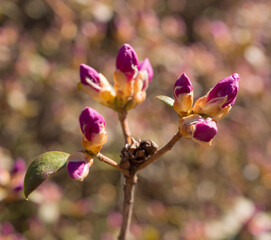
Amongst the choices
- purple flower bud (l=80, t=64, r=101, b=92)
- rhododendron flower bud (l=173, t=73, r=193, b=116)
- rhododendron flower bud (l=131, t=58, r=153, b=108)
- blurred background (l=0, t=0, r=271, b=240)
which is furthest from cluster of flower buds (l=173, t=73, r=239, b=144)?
blurred background (l=0, t=0, r=271, b=240)

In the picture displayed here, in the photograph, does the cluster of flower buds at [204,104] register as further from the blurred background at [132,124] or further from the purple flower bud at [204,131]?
the blurred background at [132,124]

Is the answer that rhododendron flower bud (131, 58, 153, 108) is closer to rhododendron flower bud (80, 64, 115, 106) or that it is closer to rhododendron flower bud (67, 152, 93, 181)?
rhododendron flower bud (80, 64, 115, 106)

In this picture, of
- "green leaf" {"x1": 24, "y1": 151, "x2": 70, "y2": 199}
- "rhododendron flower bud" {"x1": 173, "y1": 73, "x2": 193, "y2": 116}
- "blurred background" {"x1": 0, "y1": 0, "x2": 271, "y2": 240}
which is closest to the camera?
"green leaf" {"x1": 24, "y1": 151, "x2": 70, "y2": 199}

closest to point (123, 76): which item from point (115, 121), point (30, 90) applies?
point (115, 121)

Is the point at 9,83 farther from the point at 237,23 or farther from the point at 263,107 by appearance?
the point at 237,23

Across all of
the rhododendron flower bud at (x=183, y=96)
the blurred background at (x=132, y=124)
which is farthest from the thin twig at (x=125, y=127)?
the blurred background at (x=132, y=124)

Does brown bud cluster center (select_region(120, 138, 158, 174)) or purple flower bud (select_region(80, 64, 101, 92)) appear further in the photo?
purple flower bud (select_region(80, 64, 101, 92))

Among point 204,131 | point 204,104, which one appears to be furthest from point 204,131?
point 204,104
